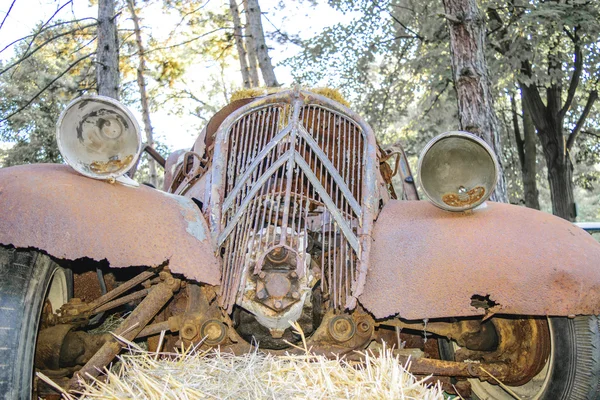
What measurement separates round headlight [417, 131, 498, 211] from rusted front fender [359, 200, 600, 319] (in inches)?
4.4

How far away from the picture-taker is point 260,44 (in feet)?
48.9

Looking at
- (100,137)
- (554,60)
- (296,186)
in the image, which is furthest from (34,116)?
(296,186)

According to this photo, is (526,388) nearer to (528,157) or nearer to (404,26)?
(404,26)

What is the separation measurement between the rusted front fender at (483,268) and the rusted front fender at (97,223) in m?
0.91

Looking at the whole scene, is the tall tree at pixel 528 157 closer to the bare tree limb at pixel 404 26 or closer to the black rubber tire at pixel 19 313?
the bare tree limb at pixel 404 26

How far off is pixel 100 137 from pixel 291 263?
1.24 meters

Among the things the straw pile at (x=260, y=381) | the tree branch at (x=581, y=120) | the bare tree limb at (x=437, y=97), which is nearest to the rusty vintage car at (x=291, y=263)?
the straw pile at (x=260, y=381)

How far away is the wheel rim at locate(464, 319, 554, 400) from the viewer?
128 inches

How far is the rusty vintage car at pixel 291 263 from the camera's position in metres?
2.81

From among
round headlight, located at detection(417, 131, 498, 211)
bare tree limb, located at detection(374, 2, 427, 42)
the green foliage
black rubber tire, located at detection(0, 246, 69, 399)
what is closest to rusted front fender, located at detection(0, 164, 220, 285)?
black rubber tire, located at detection(0, 246, 69, 399)

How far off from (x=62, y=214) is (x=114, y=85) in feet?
28.3

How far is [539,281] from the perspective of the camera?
284 centimetres

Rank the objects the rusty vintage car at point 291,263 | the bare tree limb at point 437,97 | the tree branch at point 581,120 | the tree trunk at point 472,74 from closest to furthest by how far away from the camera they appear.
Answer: the rusty vintage car at point 291,263 → the tree trunk at point 472,74 → the bare tree limb at point 437,97 → the tree branch at point 581,120

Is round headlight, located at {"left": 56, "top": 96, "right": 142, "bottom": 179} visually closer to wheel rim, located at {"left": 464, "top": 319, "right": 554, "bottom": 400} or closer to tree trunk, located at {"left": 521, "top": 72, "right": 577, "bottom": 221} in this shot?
wheel rim, located at {"left": 464, "top": 319, "right": 554, "bottom": 400}
